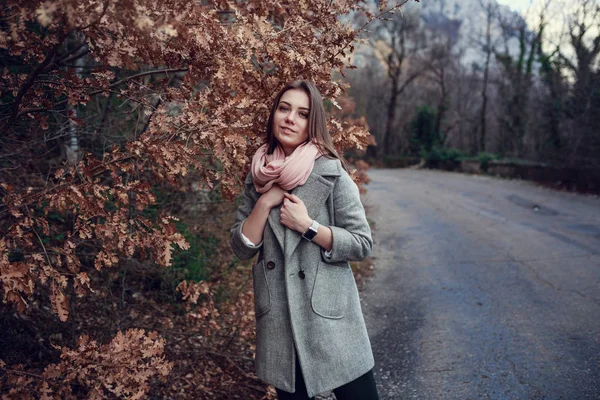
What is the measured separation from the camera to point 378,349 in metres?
4.51

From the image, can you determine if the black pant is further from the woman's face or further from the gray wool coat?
the woman's face

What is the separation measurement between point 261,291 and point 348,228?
0.50 metres

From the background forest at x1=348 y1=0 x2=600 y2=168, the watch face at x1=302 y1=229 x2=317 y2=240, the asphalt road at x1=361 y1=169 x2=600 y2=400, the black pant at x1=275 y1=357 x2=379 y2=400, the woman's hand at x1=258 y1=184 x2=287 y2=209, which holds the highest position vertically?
the background forest at x1=348 y1=0 x2=600 y2=168

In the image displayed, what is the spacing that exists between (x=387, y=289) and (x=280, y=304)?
14.1ft

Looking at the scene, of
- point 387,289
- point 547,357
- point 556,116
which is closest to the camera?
point 547,357

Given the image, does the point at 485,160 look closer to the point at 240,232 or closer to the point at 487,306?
the point at 487,306

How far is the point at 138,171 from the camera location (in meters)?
2.69

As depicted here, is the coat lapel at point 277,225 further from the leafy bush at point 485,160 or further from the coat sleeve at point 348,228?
the leafy bush at point 485,160

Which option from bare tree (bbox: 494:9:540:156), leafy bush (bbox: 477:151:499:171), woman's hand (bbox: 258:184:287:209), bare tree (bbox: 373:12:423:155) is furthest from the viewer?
bare tree (bbox: 373:12:423:155)

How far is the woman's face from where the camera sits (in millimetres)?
2289

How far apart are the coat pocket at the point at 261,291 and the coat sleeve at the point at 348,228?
30 centimetres

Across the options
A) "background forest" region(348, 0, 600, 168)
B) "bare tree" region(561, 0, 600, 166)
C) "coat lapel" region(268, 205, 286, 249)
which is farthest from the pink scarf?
"bare tree" region(561, 0, 600, 166)

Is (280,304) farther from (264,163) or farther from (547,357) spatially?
(547,357)

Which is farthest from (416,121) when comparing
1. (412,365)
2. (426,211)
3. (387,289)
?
(412,365)
